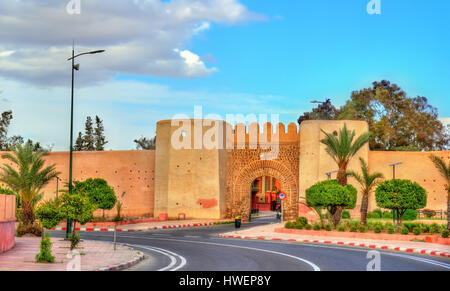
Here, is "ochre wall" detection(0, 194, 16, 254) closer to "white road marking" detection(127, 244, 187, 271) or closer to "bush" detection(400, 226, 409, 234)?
"white road marking" detection(127, 244, 187, 271)

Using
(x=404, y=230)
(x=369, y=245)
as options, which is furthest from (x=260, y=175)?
(x=369, y=245)

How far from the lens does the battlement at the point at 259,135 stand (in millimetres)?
40781

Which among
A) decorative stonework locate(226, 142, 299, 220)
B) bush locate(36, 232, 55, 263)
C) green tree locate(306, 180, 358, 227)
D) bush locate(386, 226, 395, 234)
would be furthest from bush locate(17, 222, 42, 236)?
decorative stonework locate(226, 142, 299, 220)

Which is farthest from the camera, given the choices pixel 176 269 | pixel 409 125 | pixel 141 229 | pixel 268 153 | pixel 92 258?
pixel 409 125

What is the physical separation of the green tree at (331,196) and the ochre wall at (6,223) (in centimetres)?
1539

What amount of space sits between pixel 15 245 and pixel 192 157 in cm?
2080

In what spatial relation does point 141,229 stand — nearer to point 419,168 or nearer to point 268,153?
point 268,153

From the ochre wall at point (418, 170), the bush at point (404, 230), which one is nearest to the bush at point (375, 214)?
the ochre wall at point (418, 170)

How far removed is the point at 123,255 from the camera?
1847cm

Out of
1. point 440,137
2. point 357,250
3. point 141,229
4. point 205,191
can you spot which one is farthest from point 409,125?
point 357,250

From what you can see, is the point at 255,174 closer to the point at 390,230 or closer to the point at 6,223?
the point at 390,230

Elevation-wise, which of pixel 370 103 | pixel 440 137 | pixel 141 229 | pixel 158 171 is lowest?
pixel 141 229

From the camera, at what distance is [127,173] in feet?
140

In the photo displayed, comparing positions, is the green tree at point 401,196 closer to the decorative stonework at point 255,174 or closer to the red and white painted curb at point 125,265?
the decorative stonework at point 255,174
